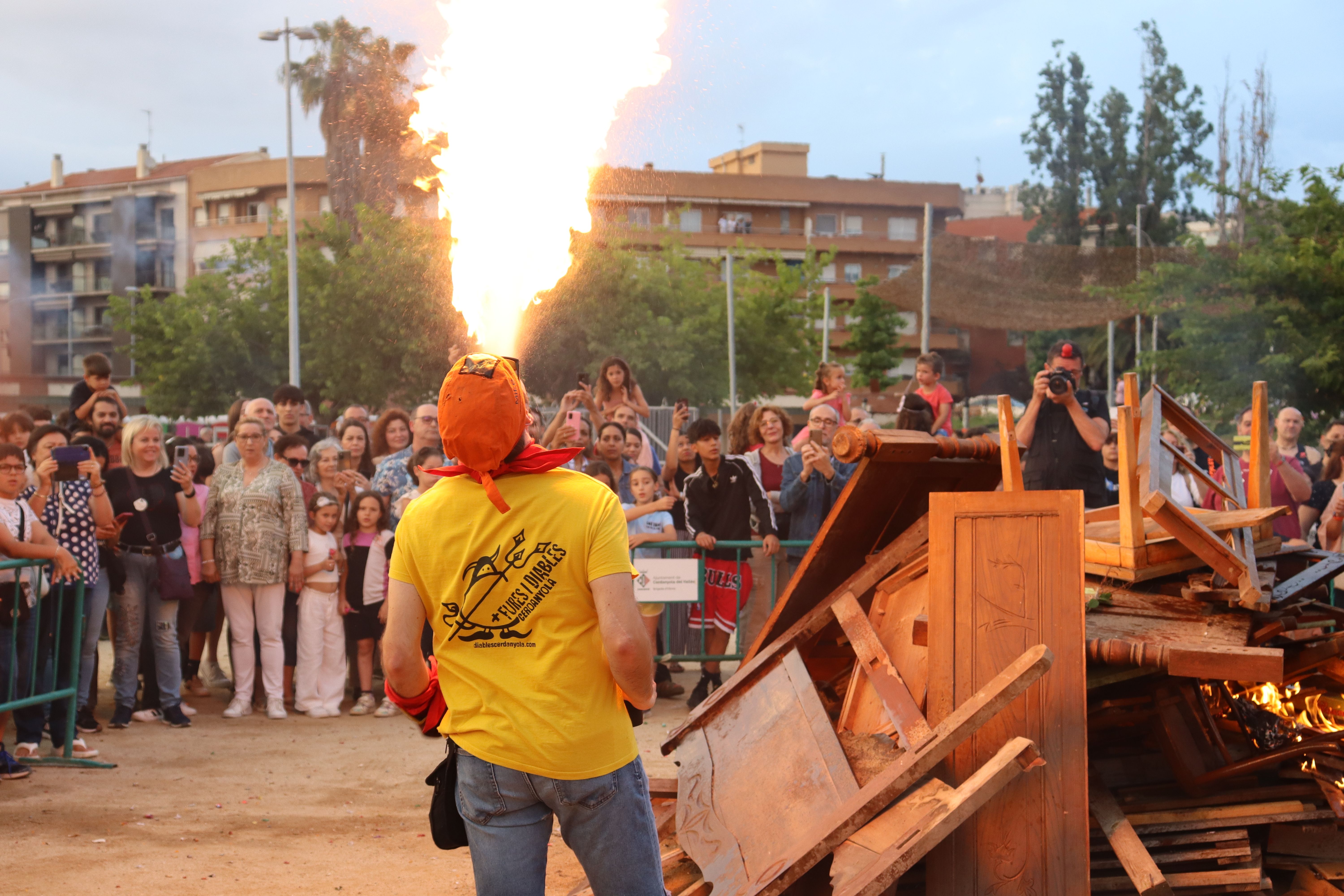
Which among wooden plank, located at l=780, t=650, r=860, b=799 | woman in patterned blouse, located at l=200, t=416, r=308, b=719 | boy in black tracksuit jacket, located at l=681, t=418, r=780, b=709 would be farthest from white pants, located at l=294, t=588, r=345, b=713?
wooden plank, located at l=780, t=650, r=860, b=799

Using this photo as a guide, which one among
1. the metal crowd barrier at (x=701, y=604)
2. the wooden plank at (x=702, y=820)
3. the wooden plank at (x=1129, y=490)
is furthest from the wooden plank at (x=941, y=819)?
the metal crowd barrier at (x=701, y=604)

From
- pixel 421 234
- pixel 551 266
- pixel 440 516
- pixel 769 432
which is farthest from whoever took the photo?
pixel 421 234

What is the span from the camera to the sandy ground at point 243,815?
211 inches

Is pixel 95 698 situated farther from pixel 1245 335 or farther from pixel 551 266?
pixel 1245 335

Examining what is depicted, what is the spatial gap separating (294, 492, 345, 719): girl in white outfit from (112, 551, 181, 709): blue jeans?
877 mm

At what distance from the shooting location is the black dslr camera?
7.95 metres

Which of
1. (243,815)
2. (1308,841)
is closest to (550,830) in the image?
(1308,841)

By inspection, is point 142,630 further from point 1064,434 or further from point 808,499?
point 1064,434

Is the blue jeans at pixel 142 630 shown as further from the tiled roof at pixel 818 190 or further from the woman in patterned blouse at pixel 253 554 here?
the tiled roof at pixel 818 190

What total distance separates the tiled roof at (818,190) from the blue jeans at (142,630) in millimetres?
48930

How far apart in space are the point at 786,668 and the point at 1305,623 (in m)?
2.40

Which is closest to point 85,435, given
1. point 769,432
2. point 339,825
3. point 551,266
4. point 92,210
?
point 339,825

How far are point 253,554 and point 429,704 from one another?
5.90 m

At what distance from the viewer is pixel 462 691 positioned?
319 centimetres
